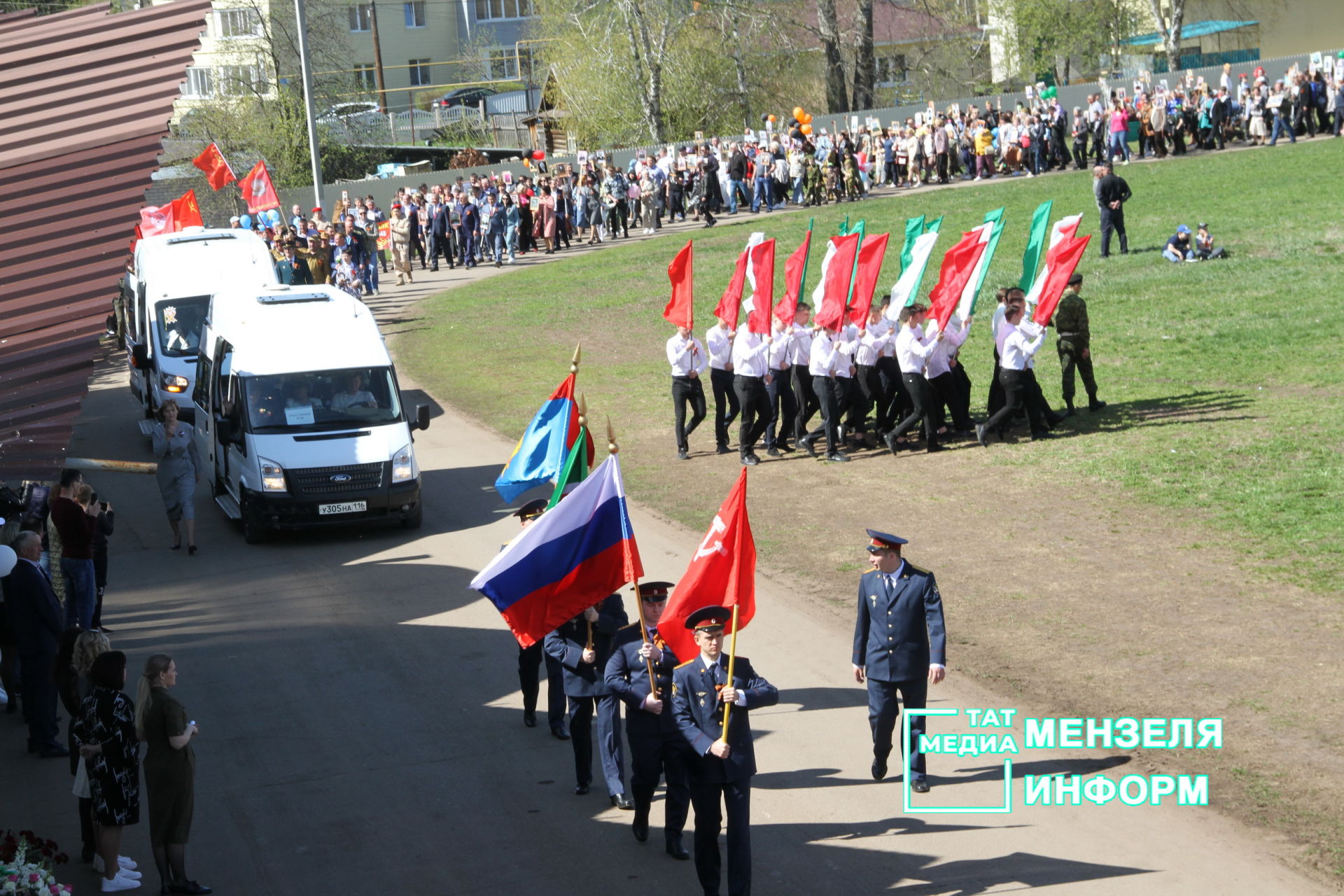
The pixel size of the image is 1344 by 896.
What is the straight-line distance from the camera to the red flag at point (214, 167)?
33969 millimetres

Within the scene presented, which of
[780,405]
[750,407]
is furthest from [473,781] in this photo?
[780,405]

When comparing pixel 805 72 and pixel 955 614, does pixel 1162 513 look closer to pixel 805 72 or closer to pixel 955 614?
pixel 955 614

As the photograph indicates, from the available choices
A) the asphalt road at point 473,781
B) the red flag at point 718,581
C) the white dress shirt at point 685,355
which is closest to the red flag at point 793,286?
the white dress shirt at point 685,355

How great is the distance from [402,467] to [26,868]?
1028 centimetres

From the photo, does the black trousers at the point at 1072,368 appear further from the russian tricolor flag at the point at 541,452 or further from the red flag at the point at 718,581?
the red flag at the point at 718,581

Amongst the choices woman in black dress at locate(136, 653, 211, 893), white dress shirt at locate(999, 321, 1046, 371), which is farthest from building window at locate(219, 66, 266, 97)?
woman in black dress at locate(136, 653, 211, 893)

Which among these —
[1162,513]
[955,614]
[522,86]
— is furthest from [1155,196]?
[522,86]

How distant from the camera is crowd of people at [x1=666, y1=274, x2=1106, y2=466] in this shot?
18.1 meters

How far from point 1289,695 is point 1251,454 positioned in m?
6.93

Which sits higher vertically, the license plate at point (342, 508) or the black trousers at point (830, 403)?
the black trousers at point (830, 403)

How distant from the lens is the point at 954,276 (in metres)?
18.2

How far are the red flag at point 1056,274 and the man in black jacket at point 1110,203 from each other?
9.84 m

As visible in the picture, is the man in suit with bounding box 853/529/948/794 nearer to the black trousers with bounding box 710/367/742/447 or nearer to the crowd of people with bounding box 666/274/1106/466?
the crowd of people with bounding box 666/274/1106/466

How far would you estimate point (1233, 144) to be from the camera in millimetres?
42500
